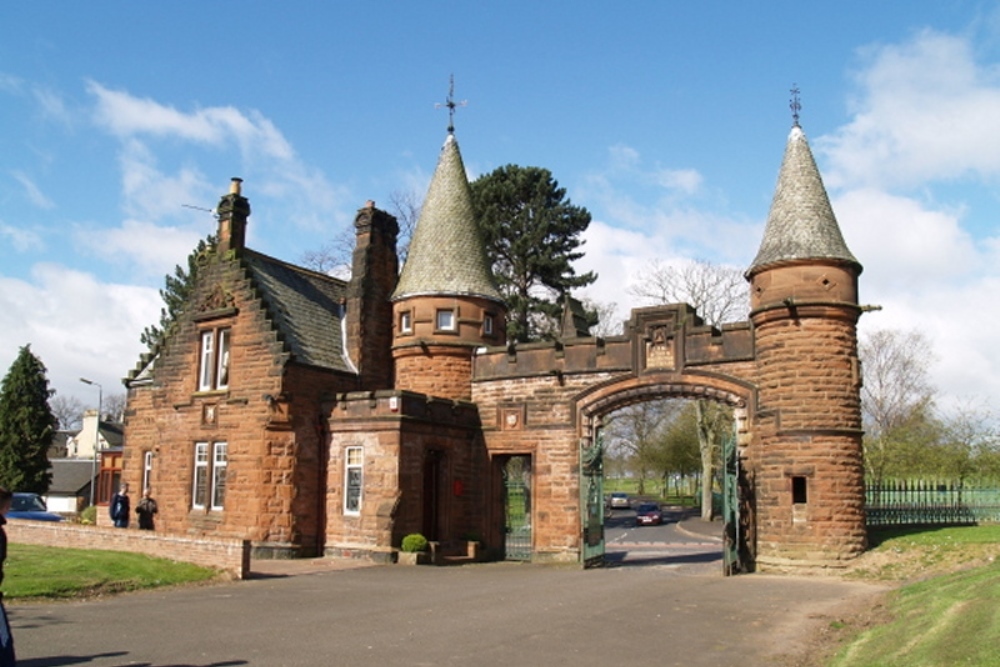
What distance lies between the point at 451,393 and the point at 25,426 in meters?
31.0

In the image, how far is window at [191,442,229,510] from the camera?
24969mm

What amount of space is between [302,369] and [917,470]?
28.4 metres

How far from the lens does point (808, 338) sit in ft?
68.5

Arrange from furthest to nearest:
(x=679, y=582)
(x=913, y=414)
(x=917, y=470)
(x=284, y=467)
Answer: (x=913, y=414), (x=917, y=470), (x=284, y=467), (x=679, y=582)

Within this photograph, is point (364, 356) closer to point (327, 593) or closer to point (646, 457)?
point (327, 593)

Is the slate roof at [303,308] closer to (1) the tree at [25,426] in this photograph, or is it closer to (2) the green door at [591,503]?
(2) the green door at [591,503]

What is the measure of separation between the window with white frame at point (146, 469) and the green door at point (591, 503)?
48.6 feet

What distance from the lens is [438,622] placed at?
12.5 metres

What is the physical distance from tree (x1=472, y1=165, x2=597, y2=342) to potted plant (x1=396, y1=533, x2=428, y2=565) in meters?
24.9

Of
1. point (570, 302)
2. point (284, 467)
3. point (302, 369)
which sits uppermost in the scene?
point (570, 302)

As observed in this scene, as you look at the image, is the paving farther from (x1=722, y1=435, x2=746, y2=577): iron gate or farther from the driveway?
(x1=722, y1=435, x2=746, y2=577): iron gate

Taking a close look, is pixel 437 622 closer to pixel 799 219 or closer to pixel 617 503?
pixel 799 219

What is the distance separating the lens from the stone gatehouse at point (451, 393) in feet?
68.6

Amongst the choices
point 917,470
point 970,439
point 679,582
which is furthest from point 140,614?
point 970,439
